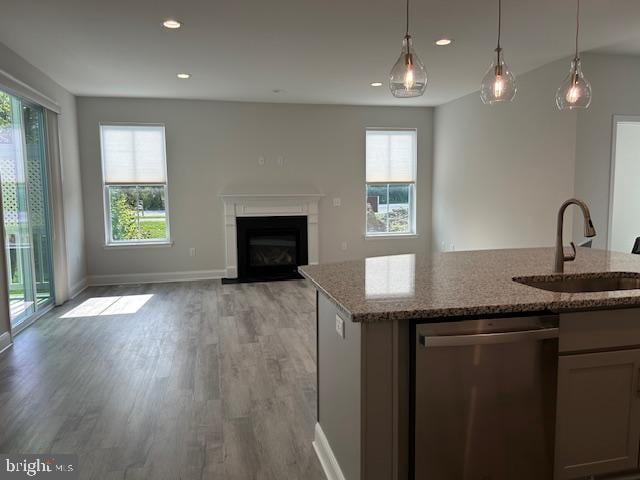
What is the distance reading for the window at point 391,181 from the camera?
769 cm

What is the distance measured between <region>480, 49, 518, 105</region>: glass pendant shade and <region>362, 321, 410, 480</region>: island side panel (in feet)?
5.81

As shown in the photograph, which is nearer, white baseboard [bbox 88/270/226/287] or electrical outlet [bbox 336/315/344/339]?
electrical outlet [bbox 336/315/344/339]

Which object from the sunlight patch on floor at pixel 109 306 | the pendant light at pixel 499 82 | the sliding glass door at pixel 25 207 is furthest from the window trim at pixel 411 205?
the pendant light at pixel 499 82

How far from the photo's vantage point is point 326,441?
7.43 ft

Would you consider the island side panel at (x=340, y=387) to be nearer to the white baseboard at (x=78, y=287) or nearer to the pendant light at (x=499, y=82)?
the pendant light at (x=499, y=82)

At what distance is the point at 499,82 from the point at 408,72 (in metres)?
0.65

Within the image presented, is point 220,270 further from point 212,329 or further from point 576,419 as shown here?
point 576,419

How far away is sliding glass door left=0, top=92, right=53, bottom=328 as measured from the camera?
441 centimetres

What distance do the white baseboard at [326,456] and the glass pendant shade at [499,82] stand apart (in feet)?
7.11

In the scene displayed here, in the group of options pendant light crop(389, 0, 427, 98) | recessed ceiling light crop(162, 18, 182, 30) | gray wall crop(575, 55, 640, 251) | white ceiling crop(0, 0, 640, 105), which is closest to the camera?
pendant light crop(389, 0, 427, 98)

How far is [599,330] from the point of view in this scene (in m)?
1.87

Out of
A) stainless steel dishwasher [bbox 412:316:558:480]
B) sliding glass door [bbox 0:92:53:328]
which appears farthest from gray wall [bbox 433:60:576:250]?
sliding glass door [bbox 0:92:53:328]

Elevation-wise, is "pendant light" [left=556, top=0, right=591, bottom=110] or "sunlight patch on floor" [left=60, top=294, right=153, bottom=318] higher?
"pendant light" [left=556, top=0, right=591, bottom=110]

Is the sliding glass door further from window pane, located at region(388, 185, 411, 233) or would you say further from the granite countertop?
window pane, located at region(388, 185, 411, 233)
